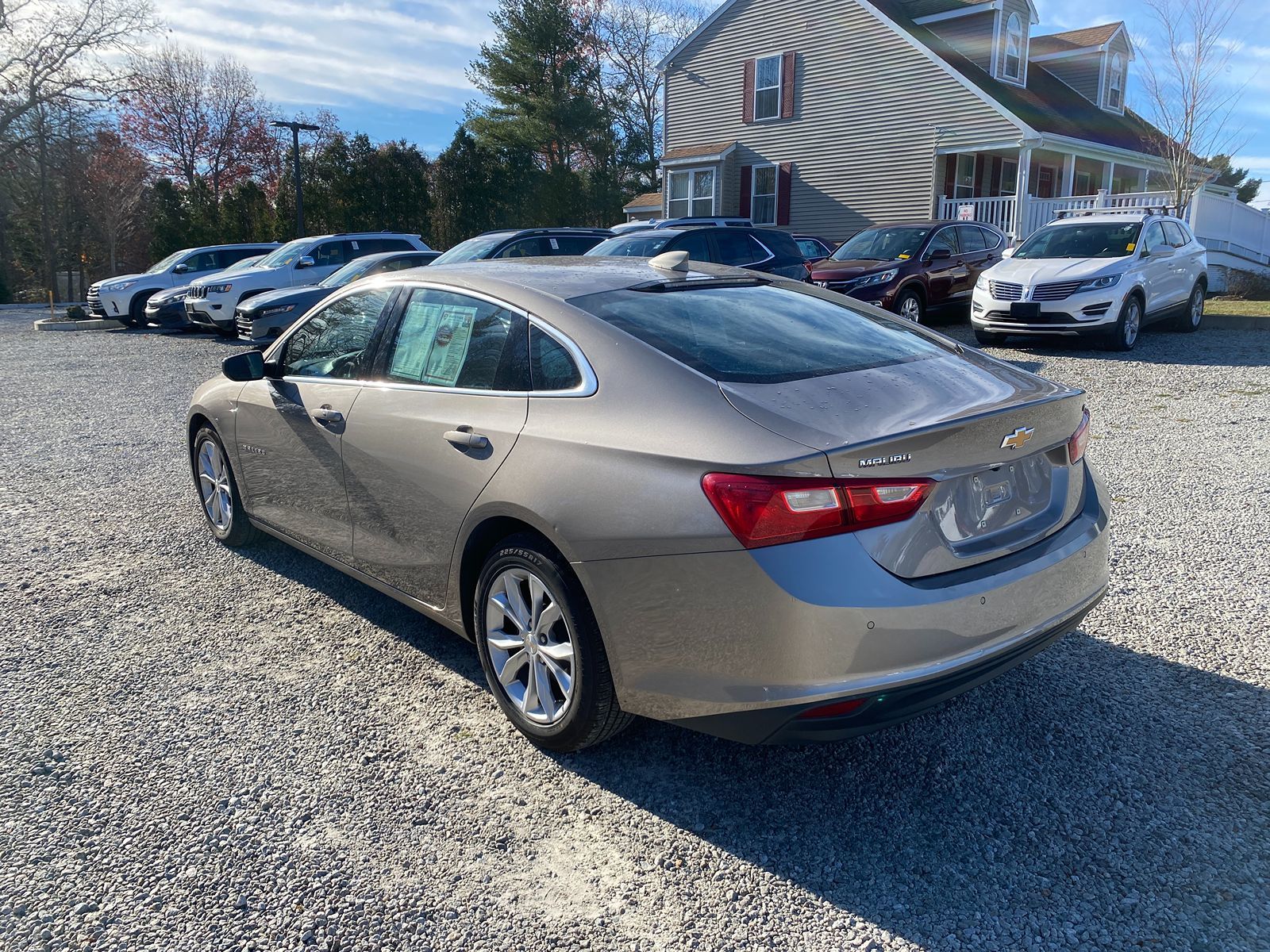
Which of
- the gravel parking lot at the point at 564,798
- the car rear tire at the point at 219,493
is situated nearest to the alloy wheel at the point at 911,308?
the gravel parking lot at the point at 564,798

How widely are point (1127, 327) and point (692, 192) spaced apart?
19234 mm

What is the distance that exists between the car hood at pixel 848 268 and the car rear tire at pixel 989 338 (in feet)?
5.64

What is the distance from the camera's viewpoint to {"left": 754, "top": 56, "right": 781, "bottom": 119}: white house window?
88.6 feet

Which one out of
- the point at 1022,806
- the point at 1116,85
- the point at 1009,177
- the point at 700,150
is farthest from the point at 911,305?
the point at 1116,85

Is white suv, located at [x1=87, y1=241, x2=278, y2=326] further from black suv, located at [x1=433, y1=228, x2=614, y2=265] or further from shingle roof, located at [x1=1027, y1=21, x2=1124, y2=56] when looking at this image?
shingle roof, located at [x1=1027, y1=21, x2=1124, y2=56]

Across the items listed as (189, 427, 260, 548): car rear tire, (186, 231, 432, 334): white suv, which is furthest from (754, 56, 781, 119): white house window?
(189, 427, 260, 548): car rear tire

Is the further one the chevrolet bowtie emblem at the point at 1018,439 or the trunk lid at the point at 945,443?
the chevrolet bowtie emblem at the point at 1018,439

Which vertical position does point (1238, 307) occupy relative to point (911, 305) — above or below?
below

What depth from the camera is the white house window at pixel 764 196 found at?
27.7 m

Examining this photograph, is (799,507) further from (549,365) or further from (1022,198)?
(1022,198)

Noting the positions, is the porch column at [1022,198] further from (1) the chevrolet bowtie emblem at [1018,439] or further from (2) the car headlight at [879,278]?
(1) the chevrolet bowtie emblem at [1018,439]

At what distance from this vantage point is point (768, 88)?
1075 inches

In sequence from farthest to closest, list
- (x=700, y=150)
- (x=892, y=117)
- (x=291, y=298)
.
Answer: (x=700, y=150) < (x=892, y=117) < (x=291, y=298)

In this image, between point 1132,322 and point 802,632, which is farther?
point 1132,322
